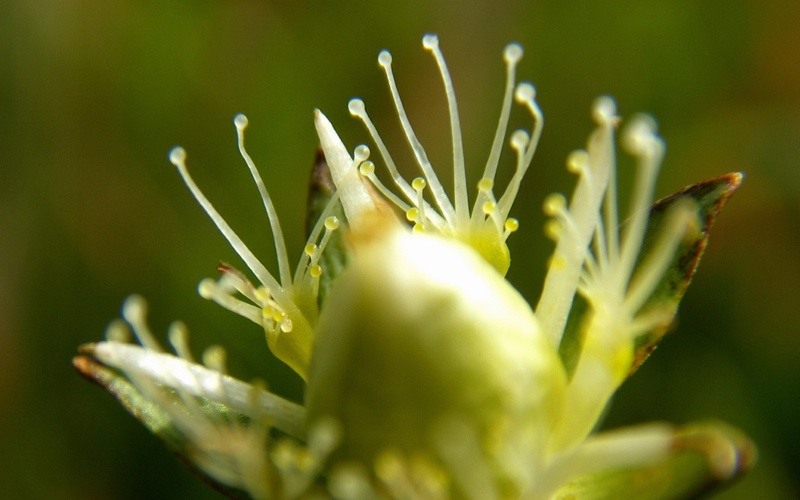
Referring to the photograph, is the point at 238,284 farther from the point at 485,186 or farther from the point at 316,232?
the point at 485,186

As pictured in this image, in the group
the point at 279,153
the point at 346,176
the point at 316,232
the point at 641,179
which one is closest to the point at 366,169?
the point at 346,176

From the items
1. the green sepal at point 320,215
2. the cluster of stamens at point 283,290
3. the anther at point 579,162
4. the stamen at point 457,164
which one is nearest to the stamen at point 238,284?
the cluster of stamens at point 283,290

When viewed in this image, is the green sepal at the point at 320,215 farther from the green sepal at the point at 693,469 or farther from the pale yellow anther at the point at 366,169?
the green sepal at the point at 693,469

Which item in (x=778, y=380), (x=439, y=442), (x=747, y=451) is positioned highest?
(x=439, y=442)

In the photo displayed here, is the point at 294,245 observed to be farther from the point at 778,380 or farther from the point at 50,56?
the point at 778,380

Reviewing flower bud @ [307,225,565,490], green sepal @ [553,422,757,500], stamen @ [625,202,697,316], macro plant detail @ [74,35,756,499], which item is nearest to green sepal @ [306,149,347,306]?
macro plant detail @ [74,35,756,499]

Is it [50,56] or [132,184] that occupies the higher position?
[50,56]

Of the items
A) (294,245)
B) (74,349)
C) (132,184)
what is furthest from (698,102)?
(74,349)

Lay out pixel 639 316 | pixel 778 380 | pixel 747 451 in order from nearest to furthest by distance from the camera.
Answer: pixel 747 451 → pixel 639 316 → pixel 778 380
